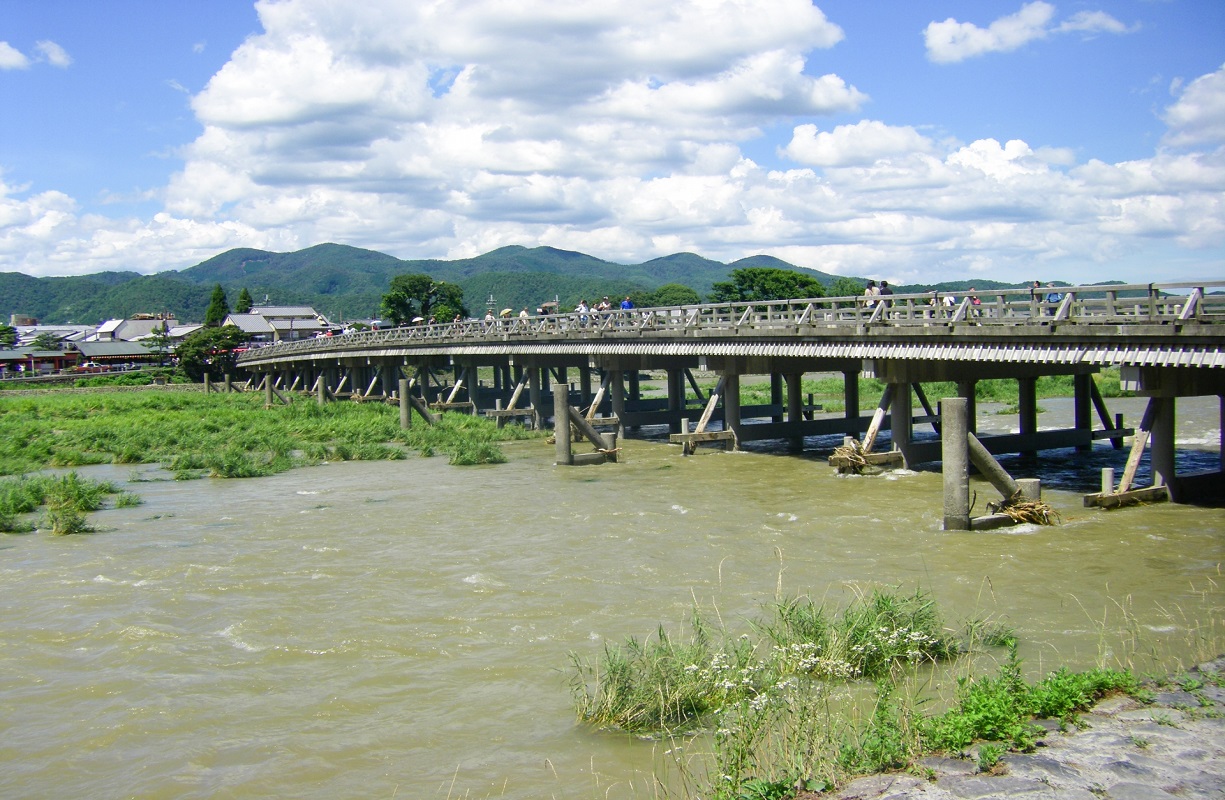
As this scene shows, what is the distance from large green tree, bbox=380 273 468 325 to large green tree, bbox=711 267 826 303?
30.3m

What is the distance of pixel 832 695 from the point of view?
8.65 meters

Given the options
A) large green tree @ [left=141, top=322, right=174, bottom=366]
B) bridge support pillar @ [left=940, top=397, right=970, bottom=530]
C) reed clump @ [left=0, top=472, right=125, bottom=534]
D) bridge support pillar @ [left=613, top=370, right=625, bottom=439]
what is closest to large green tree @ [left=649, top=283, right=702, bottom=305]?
large green tree @ [left=141, top=322, right=174, bottom=366]

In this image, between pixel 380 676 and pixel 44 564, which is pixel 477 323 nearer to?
pixel 44 564

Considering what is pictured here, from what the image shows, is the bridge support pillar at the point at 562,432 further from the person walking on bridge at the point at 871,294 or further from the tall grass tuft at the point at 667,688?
the tall grass tuft at the point at 667,688

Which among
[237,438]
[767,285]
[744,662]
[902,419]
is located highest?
[767,285]

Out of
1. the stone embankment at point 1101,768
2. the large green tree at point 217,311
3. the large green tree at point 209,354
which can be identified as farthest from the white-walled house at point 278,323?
the stone embankment at point 1101,768

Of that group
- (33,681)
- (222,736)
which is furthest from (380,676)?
(33,681)

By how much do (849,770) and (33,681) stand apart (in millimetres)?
9084

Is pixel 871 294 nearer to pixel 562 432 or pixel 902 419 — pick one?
pixel 902 419

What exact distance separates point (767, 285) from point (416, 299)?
39.8m

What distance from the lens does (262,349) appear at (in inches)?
3159

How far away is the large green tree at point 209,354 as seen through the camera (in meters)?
87.8

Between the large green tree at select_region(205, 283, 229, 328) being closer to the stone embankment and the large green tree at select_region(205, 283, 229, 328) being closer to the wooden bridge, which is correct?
the wooden bridge

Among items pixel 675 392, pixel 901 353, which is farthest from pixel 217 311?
pixel 901 353
